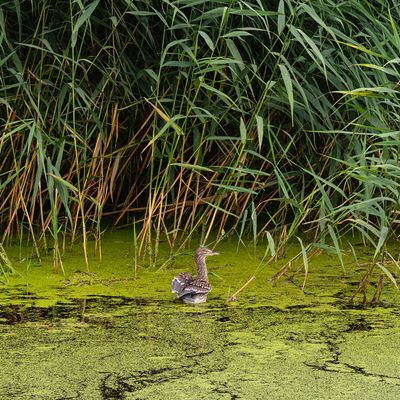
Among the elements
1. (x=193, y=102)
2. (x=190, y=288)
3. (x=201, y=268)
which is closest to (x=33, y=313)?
(x=190, y=288)

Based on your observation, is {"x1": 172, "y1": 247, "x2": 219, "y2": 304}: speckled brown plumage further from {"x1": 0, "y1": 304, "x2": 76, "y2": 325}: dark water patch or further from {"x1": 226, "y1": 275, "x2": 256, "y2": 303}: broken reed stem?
{"x1": 0, "y1": 304, "x2": 76, "y2": 325}: dark water patch

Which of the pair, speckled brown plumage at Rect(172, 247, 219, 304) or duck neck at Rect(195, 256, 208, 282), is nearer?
speckled brown plumage at Rect(172, 247, 219, 304)

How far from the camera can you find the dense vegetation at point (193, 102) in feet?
13.7

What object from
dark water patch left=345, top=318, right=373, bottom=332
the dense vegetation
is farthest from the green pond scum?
the dense vegetation

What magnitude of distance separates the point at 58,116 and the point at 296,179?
1164 mm

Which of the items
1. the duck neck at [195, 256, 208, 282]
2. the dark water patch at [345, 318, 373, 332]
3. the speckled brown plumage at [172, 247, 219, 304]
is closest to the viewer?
the dark water patch at [345, 318, 373, 332]

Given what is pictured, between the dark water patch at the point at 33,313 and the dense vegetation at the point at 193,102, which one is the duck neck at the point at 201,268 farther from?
the dark water patch at the point at 33,313

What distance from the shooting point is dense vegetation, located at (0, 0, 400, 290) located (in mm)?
4180

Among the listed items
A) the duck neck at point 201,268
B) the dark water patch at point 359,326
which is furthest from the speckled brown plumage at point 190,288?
the dark water patch at point 359,326

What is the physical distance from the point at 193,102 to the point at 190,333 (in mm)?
1035

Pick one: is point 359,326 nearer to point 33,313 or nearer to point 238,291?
point 238,291

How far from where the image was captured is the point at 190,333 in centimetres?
355

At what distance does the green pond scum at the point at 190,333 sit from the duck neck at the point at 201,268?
79mm

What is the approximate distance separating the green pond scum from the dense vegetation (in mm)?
163
